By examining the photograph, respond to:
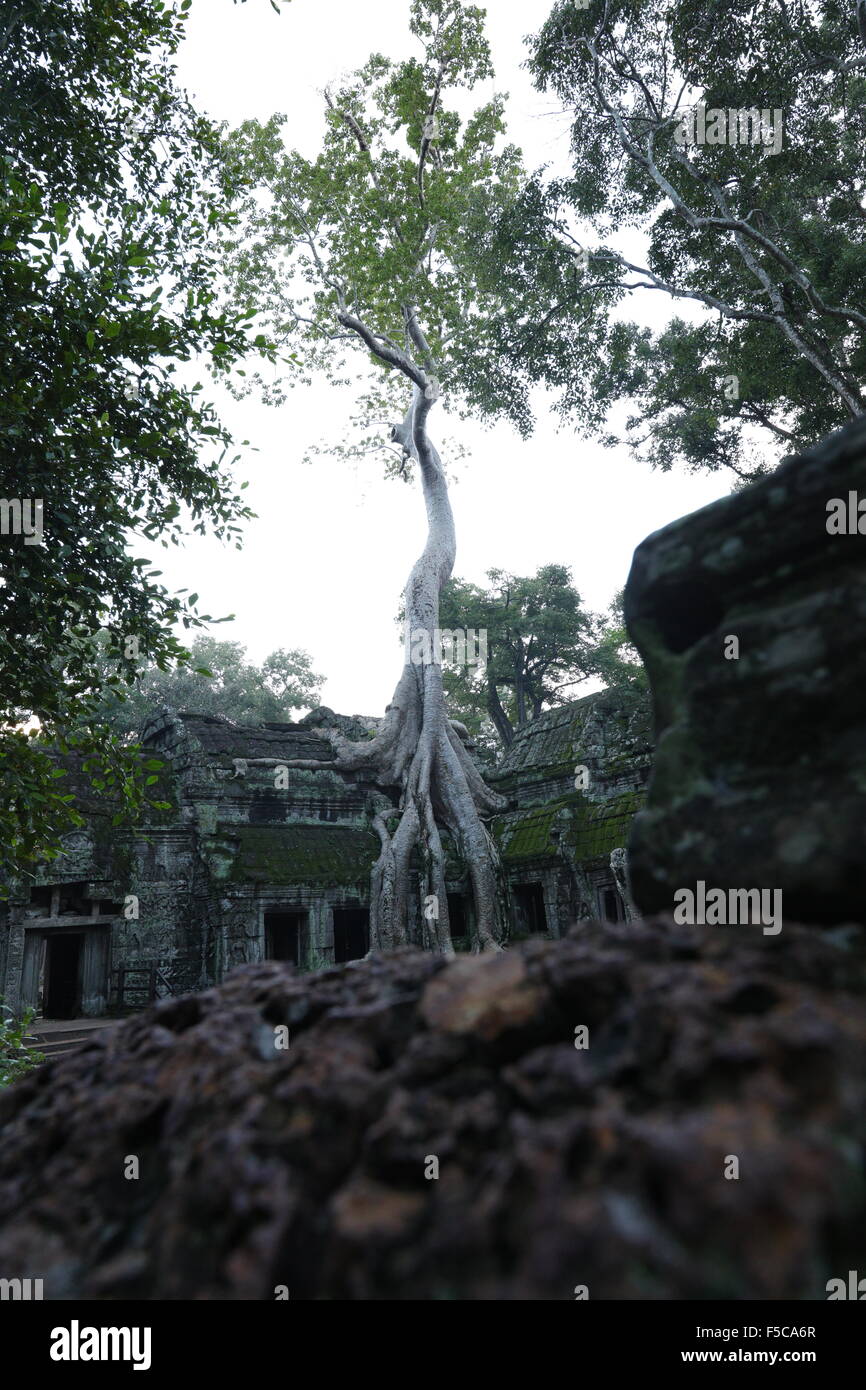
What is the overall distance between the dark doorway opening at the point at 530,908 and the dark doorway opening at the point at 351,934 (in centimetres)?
312

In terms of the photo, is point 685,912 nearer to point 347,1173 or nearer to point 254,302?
point 347,1173

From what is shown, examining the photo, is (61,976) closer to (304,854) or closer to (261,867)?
(261,867)

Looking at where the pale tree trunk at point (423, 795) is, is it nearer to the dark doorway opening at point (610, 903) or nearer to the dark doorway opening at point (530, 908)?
the dark doorway opening at point (530, 908)

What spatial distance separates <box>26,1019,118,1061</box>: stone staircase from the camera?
10365mm

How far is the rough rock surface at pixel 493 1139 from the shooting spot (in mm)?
879

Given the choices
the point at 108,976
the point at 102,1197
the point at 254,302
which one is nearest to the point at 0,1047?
the point at 102,1197

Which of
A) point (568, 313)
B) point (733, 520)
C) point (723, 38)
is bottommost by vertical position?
point (733, 520)

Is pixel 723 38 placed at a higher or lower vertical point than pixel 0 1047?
higher

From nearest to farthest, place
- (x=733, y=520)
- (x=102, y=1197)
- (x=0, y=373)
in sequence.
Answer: (x=102, y=1197), (x=733, y=520), (x=0, y=373)

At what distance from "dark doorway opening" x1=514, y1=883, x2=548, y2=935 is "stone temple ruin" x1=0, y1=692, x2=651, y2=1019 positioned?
5 centimetres

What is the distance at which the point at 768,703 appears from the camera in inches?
66.9

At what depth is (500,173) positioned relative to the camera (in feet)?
64.5
